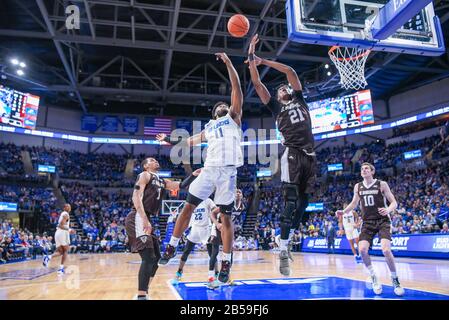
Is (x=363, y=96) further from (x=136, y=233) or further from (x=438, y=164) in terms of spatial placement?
(x=136, y=233)

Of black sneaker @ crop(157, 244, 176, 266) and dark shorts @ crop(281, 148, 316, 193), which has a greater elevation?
dark shorts @ crop(281, 148, 316, 193)

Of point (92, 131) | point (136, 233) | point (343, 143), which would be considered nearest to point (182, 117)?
point (92, 131)

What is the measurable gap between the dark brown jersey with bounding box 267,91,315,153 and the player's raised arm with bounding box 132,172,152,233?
2.16 meters

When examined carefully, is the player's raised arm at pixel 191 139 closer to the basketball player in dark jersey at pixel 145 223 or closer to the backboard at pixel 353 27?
the basketball player in dark jersey at pixel 145 223

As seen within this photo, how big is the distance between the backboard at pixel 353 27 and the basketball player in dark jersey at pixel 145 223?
4511 millimetres

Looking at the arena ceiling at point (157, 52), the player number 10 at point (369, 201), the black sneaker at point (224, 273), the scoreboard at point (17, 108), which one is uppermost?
the arena ceiling at point (157, 52)

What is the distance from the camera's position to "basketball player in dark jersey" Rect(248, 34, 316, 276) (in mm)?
4699

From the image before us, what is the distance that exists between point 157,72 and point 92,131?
9801mm

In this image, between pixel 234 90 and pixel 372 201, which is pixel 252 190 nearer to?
pixel 372 201

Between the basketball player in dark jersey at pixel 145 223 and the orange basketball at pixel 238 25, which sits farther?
Answer: the orange basketball at pixel 238 25

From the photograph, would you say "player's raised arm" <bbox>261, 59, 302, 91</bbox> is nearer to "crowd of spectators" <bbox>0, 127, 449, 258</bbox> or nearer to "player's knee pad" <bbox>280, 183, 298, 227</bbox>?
"player's knee pad" <bbox>280, 183, 298, 227</bbox>

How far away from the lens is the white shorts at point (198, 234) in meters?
7.46

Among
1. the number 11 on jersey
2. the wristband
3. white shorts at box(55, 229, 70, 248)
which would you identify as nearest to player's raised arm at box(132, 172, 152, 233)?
A: the wristband

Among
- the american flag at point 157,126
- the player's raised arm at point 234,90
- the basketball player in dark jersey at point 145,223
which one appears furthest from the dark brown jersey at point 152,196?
the american flag at point 157,126
